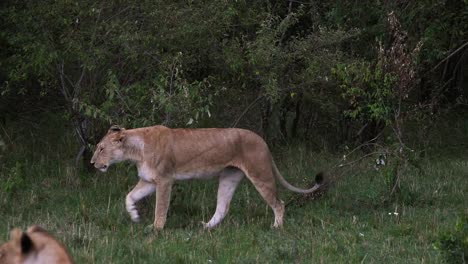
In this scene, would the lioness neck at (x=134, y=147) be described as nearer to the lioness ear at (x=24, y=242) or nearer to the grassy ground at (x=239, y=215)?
the grassy ground at (x=239, y=215)

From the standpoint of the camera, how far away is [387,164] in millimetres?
10828

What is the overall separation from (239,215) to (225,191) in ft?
1.49

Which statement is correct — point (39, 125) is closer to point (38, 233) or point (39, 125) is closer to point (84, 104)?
point (84, 104)

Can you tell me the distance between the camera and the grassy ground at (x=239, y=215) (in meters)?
7.83

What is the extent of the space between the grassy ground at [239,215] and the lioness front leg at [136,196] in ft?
0.40

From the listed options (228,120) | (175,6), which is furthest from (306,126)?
(175,6)

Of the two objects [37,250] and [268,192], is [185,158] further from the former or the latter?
[37,250]

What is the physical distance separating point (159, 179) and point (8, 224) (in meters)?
1.64

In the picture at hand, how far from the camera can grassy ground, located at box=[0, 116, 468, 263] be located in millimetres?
7828

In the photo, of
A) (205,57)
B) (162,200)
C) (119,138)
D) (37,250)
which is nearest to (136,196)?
(162,200)

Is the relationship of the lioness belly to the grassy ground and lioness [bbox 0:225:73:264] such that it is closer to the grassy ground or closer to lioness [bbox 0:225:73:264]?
the grassy ground

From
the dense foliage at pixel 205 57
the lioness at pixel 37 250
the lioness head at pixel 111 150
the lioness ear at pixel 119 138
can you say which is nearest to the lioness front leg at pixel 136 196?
the lioness head at pixel 111 150

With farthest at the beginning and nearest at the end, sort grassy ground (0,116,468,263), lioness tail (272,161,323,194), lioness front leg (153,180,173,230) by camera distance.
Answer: lioness tail (272,161,323,194) → lioness front leg (153,180,173,230) → grassy ground (0,116,468,263)

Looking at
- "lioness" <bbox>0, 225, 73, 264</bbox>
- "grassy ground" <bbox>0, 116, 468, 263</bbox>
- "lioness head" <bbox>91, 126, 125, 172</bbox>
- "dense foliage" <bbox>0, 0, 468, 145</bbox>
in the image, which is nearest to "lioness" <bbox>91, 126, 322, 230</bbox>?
"lioness head" <bbox>91, 126, 125, 172</bbox>
